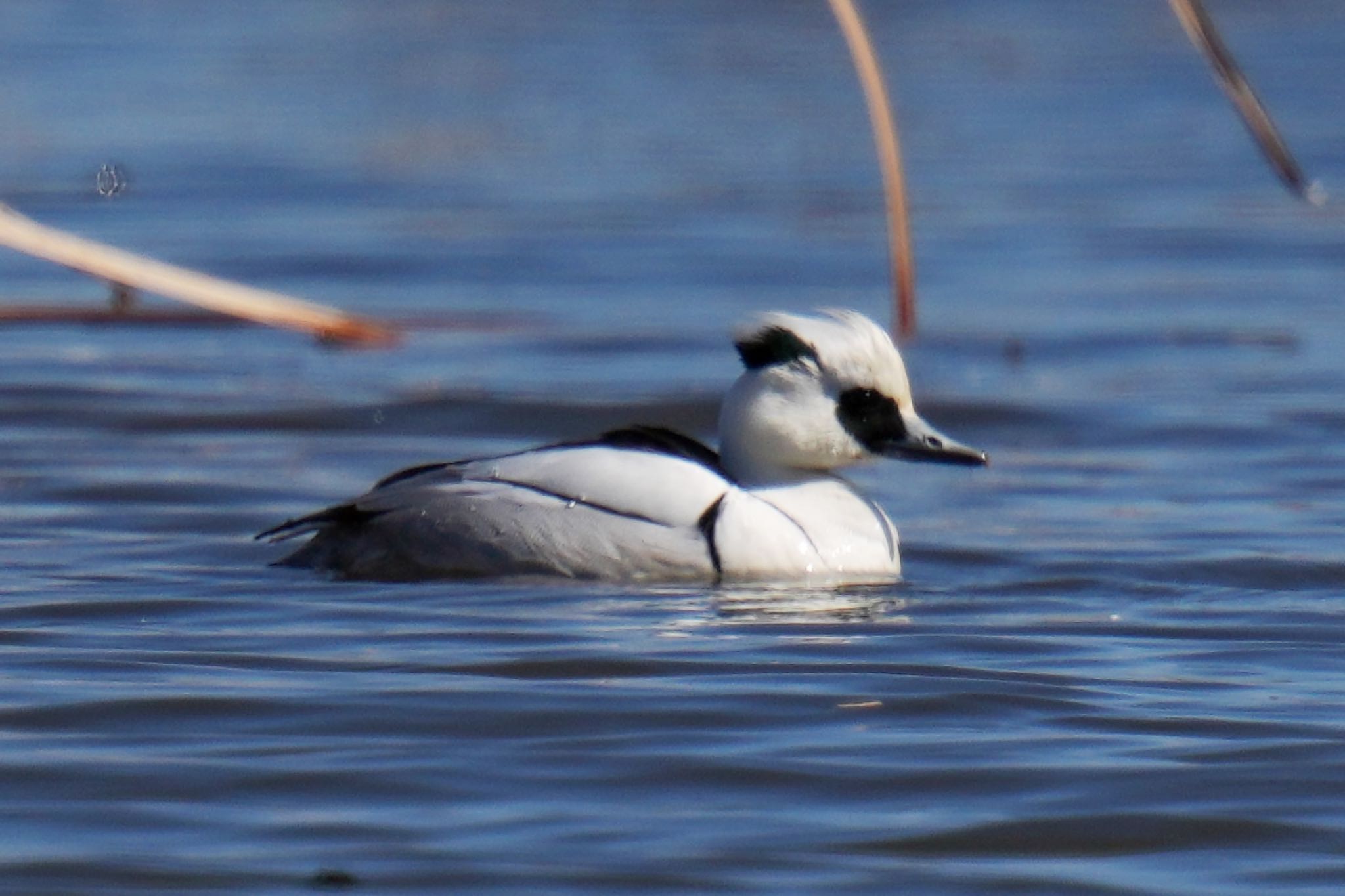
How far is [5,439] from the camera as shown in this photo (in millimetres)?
11367

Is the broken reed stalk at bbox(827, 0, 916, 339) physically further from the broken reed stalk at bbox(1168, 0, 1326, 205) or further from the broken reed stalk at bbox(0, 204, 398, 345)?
the broken reed stalk at bbox(0, 204, 398, 345)

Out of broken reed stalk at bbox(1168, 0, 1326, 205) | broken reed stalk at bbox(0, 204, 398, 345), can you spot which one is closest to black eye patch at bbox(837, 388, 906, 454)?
broken reed stalk at bbox(0, 204, 398, 345)

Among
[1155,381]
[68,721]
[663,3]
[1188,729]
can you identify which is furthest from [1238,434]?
[663,3]

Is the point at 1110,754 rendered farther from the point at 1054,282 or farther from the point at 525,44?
the point at 525,44

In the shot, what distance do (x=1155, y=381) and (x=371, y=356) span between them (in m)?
3.87

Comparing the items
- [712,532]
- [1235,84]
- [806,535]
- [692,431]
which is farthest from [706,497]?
[692,431]

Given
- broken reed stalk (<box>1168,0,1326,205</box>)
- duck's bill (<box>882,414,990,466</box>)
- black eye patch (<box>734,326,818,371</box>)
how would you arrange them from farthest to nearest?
1. duck's bill (<box>882,414,990,466</box>)
2. black eye patch (<box>734,326,818,371</box>)
3. broken reed stalk (<box>1168,0,1326,205</box>)

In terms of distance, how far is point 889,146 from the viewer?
6273 mm

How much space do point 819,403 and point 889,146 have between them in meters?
2.14

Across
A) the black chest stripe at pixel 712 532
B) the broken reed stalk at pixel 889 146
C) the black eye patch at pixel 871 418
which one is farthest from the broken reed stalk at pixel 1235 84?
the black eye patch at pixel 871 418

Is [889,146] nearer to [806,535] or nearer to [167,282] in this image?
[167,282]

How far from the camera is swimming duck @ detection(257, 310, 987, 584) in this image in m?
8.02

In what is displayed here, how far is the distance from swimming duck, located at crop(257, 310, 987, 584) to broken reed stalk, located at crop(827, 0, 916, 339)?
2.91 feet

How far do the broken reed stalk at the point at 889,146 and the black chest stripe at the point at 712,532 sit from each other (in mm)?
915
